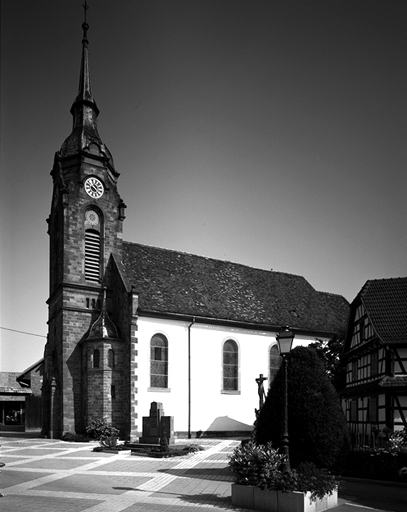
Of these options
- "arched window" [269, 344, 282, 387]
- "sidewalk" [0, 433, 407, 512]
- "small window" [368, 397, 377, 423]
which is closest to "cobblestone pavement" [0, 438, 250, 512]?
"sidewalk" [0, 433, 407, 512]

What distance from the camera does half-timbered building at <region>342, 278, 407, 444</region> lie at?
23.3 m

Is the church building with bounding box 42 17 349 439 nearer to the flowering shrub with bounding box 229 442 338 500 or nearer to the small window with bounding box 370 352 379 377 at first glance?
the small window with bounding box 370 352 379 377

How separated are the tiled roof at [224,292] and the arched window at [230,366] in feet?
6.66

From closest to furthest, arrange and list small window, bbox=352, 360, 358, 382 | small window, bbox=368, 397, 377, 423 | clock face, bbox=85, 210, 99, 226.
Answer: small window, bbox=368, 397, 377, 423 < small window, bbox=352, 360, 358, 382 < clock face, bbox=85, 210, 99, 226

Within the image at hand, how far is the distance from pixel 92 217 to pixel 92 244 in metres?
1.88

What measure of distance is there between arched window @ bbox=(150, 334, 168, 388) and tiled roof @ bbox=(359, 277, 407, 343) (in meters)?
14.4

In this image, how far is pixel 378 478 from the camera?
15.6 m

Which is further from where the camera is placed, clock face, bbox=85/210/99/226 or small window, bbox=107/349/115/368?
clock face, bbox=85/210/99/226

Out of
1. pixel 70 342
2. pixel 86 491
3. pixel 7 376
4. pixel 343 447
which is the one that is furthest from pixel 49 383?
pixel 7 376

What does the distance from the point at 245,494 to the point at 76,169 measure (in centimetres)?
2963

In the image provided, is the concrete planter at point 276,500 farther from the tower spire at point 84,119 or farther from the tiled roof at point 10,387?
the tiled roof at point 10,387

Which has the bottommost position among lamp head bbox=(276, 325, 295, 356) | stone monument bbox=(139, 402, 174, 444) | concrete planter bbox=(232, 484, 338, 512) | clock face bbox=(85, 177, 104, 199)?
stone monument bbox=(139, 402, 174, 444)

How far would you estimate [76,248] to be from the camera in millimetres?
37281

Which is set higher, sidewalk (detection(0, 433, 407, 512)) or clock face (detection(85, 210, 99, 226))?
clock face (detection(85, 210, 99, 226))
